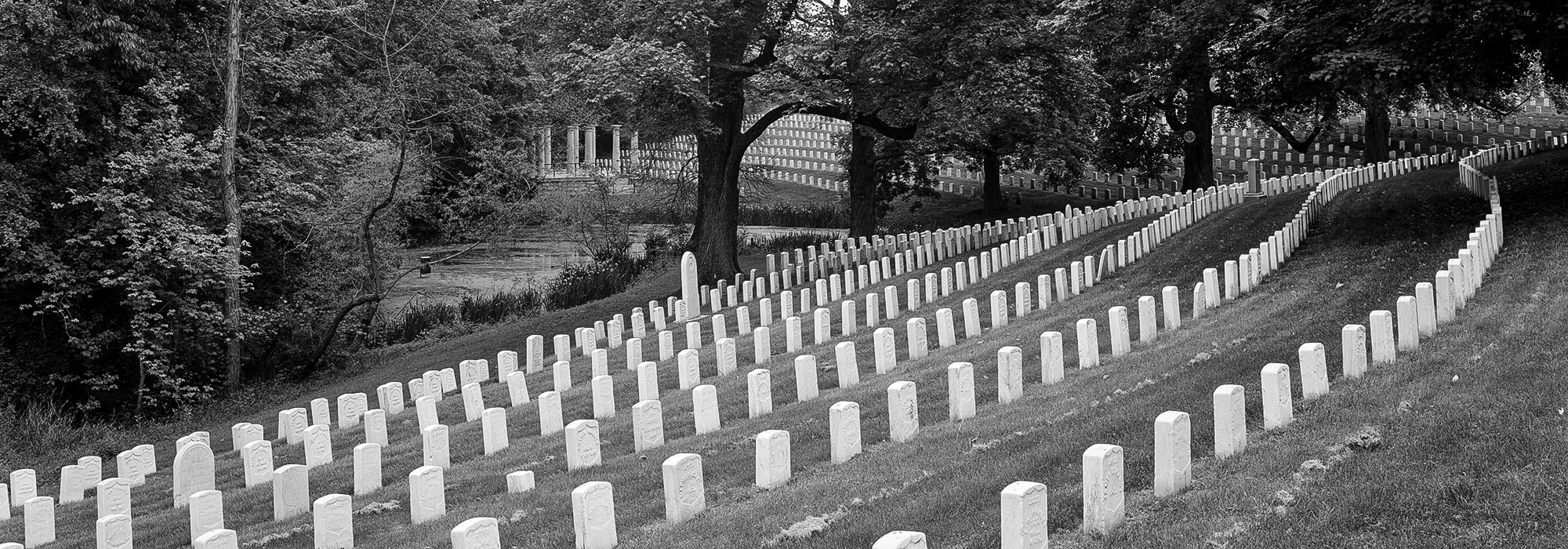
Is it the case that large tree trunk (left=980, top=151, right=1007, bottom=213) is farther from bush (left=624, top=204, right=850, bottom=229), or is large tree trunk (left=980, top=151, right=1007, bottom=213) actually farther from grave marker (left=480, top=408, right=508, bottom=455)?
grave marker (left=480, top=408, right=508, bottom=455)

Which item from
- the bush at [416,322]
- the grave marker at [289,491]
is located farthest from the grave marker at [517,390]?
the bush at [416,322]

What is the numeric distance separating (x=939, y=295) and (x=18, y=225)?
13.3 meters

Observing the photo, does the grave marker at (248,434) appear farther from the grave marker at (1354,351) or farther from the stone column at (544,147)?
the stone column at (544,147)

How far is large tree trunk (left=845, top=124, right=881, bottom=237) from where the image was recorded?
29.8 metres

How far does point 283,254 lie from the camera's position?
23234 mm

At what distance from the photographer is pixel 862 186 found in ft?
99.0

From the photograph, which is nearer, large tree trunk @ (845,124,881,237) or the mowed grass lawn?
the mowed grass lawn

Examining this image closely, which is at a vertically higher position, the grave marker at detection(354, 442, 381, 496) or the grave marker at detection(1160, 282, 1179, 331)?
the grave marker at detection(1160, 282, 1179, 331)

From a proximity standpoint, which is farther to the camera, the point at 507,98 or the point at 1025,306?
the point at 507,98

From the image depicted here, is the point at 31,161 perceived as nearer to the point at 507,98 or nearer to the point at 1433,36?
the point at 507,98

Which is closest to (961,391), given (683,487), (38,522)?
(683,487)

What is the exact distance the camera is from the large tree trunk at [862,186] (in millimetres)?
29812

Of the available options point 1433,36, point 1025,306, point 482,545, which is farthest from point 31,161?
point 1433,36

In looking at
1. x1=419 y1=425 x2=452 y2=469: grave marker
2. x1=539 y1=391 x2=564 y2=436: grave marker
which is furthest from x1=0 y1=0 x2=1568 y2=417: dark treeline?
x1=419 y1=425 x2=452 y2=469: grave marker
